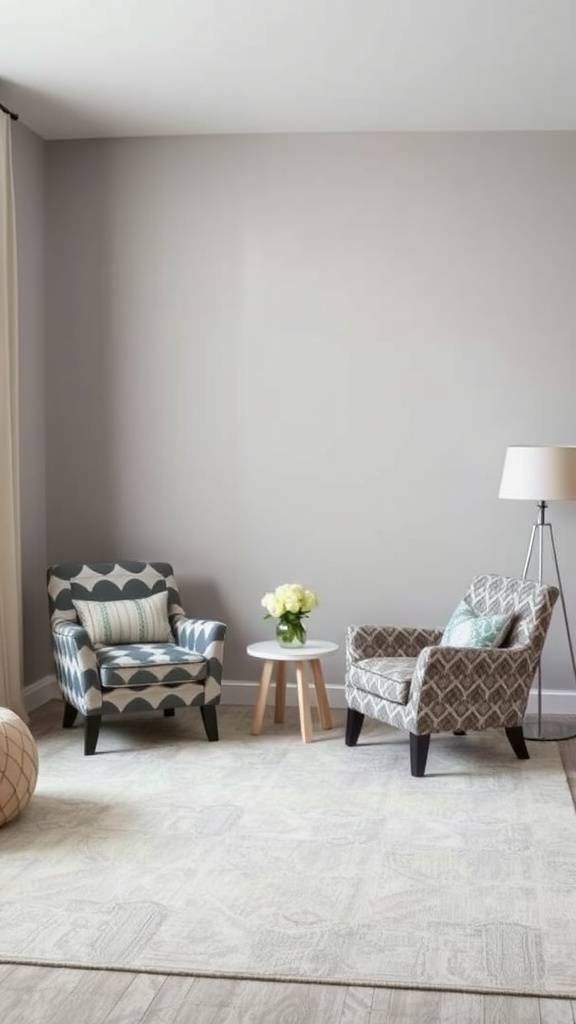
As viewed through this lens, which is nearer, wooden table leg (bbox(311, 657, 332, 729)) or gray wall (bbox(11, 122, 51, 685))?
wooden table leg (bbox(311, 657, 332, 729))

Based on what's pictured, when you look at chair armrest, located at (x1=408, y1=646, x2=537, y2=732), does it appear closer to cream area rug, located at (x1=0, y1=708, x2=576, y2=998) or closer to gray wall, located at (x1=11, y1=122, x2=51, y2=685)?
cream area rug, located at (x1=0, y1=708, x2=576, y2=998)

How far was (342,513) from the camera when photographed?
6512 mm

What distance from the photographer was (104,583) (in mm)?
6230

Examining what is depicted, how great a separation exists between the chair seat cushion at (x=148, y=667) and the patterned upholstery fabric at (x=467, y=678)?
72cm

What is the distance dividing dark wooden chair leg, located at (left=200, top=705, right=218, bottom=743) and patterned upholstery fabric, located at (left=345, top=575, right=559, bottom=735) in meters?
0.66

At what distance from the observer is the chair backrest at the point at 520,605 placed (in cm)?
527

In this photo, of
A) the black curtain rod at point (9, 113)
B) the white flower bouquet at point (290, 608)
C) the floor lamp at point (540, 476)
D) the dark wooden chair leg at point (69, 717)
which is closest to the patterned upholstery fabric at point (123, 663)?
the dark wooden chair leg at point (69, 717)

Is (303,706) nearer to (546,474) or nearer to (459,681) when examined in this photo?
(459,681)

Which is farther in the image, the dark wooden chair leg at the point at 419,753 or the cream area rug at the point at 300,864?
the dark wooden chair leg at the point at 419,753

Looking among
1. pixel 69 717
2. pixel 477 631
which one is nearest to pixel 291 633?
pixel 477 631

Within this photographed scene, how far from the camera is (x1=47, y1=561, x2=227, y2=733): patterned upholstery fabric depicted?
18.0 ft

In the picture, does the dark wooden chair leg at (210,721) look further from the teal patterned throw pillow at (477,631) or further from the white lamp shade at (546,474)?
the white lamp shade at (546,474)

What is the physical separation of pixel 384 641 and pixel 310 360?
166cm

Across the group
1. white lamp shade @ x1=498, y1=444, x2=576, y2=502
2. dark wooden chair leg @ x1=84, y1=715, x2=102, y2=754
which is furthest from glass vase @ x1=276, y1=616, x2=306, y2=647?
white lamp shade @ x1=498, y1=444, x2=576, y2=502
